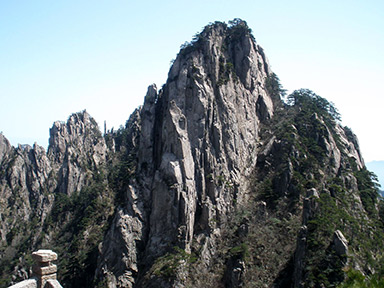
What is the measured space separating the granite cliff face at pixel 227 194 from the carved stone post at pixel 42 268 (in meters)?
24.4

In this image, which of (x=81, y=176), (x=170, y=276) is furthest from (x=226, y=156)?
(x=81, y=176)

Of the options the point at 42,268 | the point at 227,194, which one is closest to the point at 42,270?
the point at 42,268

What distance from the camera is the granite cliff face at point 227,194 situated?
36312 mm

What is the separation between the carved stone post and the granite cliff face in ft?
80.0

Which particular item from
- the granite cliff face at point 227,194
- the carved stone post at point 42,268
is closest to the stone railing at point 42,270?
the carved stone post at point 42,268

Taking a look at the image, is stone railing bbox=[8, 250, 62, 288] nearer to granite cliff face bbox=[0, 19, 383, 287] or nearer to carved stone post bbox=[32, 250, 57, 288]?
carved stone post bbox=[32, 250, 57, 288]

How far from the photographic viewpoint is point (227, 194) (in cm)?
4744

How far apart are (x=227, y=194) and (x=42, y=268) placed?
3789cm

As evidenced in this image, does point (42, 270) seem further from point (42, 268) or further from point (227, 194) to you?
point (227, 194)

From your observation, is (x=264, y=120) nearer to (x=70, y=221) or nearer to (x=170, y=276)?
(x=170, y=276)

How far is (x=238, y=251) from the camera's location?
38.4 metres

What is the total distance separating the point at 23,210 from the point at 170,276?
56.4 metres

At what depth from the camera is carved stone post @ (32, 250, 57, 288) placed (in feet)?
35.8

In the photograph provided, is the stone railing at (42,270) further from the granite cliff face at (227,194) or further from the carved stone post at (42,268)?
the granite cliff face at (227,194)
